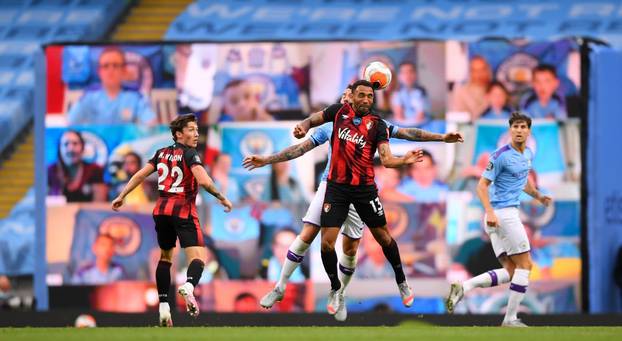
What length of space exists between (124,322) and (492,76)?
5118 millimetres

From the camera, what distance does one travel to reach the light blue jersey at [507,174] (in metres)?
12.7

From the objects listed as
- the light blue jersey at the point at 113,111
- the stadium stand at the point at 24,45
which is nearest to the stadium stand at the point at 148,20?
the stadium stand at the point at 24,45

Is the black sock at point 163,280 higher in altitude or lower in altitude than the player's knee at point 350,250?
lower

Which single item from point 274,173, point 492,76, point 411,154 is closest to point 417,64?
point 492,76

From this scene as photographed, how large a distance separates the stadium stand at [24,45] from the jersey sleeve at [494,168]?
1154cm

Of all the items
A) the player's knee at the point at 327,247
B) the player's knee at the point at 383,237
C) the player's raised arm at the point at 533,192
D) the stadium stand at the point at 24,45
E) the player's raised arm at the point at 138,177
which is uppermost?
Result: the stadium stand at the point at 24,45

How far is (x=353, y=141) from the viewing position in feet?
39.1

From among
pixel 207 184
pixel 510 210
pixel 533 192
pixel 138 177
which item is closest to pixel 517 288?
pixel 510 210

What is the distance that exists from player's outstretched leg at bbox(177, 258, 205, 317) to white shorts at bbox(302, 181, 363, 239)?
104 centimetres

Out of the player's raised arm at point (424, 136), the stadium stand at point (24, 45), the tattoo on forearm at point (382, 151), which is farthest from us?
the stadium stand at point (24, 45)

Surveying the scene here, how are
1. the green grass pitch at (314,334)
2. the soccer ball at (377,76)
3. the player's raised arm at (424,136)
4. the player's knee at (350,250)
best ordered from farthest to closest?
the player's knee at (350,250), the soccer ball at (377,76), the player's raised arm at (424,136), the green grass pitch at (314,334)

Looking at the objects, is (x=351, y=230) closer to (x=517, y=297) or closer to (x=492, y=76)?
(x=517, y=297)

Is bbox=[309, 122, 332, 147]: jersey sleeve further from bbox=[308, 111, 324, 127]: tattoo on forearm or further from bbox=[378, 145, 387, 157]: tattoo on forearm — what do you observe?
bbox=[378, 145, 387, 157]: tattoo on forearm

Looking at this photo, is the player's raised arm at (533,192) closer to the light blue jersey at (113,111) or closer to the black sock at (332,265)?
the black sock at (332,265)
